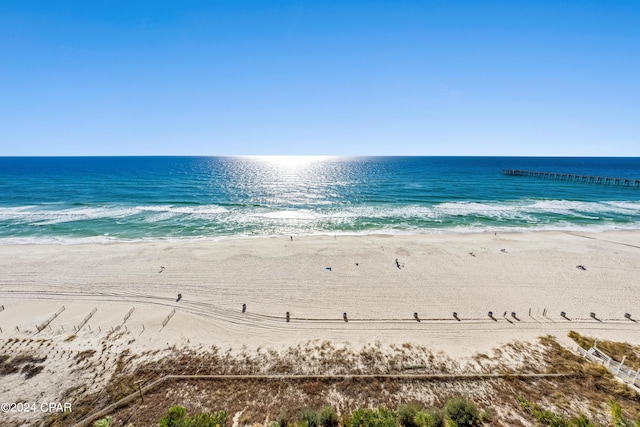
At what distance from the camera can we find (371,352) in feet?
49.0

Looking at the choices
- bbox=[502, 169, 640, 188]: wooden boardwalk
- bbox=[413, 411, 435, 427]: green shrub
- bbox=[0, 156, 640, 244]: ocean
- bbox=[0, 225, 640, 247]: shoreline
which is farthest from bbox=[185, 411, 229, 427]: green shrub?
bbox=[502, 169, 640, 188]: wooden boardwalk

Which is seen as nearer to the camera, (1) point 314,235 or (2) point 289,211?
(1) point 314,235

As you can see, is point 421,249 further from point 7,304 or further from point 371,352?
point 7,304

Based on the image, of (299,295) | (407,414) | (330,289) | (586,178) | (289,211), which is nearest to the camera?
(407,414)

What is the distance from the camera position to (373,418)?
34.4 feet

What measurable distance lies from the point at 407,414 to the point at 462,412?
7.94 feet

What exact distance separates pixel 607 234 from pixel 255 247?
4884 cm

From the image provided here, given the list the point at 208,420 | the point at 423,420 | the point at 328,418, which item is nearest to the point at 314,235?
the point at 328,418

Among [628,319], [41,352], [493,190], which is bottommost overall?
[41,352]

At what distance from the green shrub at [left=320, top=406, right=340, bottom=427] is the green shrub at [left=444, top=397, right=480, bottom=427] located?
4869 mm

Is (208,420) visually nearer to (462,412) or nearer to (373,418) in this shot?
(373,418)

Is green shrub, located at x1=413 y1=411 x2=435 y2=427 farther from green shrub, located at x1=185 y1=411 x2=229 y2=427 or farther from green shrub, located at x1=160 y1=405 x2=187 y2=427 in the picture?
green shrub, located at x1=160 y1=405 x2=187 y2=427

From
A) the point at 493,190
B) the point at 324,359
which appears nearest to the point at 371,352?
the point at 324,359

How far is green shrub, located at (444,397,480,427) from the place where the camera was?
34.6ft
